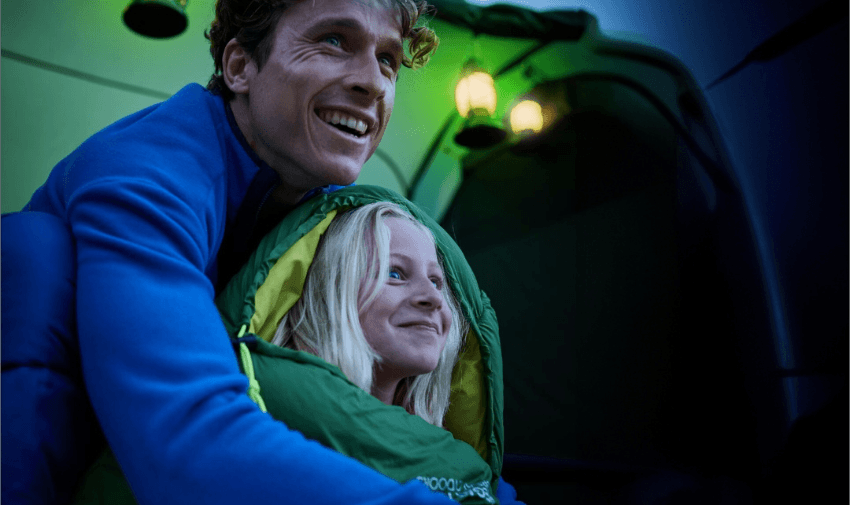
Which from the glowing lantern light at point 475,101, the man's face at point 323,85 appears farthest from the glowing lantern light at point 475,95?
the man's face at point 323,85

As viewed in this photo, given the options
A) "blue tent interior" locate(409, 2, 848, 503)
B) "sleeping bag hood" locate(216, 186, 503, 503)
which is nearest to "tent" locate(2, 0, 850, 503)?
"blue tent interior" locate(409, 2, 848, 503)

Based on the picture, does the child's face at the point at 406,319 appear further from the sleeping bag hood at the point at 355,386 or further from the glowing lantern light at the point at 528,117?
the glowing lantern light at the point at 528,117

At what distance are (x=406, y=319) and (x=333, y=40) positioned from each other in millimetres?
262

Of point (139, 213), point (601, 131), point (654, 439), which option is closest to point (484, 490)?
point (654, 439)

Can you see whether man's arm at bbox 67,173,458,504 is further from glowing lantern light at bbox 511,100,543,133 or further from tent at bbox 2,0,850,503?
glowing lantern light at bbox 511,100,543,133

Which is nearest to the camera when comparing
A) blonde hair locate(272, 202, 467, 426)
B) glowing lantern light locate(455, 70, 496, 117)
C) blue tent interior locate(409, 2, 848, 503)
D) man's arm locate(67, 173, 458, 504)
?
man's arm locate(67, 173, 458, 504)

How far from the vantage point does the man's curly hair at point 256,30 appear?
0.54m

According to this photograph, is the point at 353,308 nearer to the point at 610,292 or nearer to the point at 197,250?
the point at 197,250

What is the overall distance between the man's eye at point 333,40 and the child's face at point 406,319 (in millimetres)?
190

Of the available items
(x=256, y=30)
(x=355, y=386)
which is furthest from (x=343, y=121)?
(x=355, y=386)

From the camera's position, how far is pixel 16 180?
1.85 feet

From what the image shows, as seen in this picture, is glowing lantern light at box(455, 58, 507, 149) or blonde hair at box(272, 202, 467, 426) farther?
glowing lantern light at box(455, 58, 507, 149)

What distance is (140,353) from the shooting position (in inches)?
14.8

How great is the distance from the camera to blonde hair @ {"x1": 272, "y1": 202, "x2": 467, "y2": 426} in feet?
1.66
